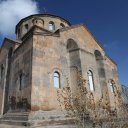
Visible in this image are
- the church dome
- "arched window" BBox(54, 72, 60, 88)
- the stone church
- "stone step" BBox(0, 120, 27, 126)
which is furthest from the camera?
the church dome

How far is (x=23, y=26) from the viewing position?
20906 millimetres

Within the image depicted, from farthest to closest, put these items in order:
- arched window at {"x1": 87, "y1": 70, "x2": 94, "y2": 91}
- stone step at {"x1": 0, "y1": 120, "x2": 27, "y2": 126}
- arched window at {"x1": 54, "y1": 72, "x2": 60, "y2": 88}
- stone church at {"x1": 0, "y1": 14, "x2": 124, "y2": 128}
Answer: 1. arched window at {"x1": 87, "y1": 70, "x2": 94, "y2": 91}
2. arched window at {"x1": 54, "y1": 72, "x2": 60, "y2": 88}
3. stone church at {"x1": 0, "y1": 14, "x2": 124, "y2": 128}
4. stone step at {"x1": 0, "y1": 120, "x2": 27, "y2": 126}

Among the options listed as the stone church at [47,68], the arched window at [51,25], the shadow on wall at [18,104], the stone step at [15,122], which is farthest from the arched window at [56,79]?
the arched window at [51,25]

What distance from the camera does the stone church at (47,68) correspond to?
1056 centimetres

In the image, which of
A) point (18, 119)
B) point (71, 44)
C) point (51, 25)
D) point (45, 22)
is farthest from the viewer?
point (51, 25)

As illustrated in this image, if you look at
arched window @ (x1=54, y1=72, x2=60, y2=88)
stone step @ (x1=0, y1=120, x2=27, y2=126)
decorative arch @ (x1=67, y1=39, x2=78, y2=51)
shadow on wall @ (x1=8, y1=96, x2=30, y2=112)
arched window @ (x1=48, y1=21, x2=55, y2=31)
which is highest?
arched window @ (x1=48, y1=21, x2=55, y2=31)

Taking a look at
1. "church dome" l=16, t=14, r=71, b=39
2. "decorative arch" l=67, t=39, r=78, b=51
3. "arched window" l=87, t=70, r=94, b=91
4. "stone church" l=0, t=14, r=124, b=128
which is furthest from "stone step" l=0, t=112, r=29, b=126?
"church dome" l=16, t=14, r=71, b=39

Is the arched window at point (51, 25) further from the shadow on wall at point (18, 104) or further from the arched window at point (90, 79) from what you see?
the shadow on wall at point (18, 104)

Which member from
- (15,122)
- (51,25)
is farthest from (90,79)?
(51,25)

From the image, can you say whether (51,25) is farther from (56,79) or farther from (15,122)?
(15,122)

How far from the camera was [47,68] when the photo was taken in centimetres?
1146

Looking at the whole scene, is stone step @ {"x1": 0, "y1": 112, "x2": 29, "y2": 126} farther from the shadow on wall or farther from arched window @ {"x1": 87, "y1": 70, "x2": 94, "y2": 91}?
arched window @ {"x1": 87, "y1": 70, "x2": 94, "y2": 91}

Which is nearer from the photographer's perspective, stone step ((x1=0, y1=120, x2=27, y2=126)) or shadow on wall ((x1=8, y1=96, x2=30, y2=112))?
stone step ((x1=0, y1=120, x2=27, y2=126))

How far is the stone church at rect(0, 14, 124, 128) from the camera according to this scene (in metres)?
10.6
